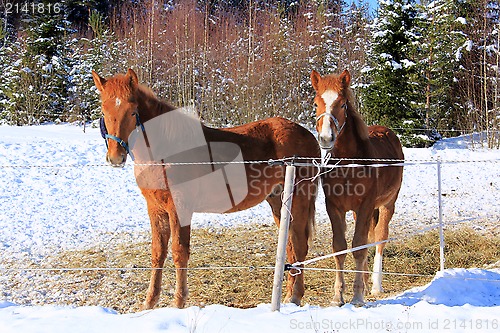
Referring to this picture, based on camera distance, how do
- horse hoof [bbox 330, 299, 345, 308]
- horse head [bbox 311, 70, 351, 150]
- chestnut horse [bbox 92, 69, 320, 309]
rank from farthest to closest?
horse hoof [bbox 330, 299, 345, 308], horse head [bbox 311, 70, 351, 150], chestnut horse [bbox 92, 69, 320, 309]

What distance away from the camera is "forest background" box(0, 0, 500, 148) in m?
Result: 16.3

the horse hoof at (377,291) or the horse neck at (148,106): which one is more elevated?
the horse neck at (148,106)

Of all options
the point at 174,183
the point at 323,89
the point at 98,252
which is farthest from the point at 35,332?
the point at 98,252

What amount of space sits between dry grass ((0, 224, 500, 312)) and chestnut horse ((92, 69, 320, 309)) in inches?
13.2

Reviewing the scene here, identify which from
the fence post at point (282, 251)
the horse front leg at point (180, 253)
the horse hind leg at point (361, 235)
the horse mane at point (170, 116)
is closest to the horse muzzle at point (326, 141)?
the horse hind leg at point (361, 235)

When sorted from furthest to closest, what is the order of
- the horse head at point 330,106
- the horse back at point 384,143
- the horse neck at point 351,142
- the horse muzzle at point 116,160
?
1. the horse back at point 384,143
2. the horse neck at point 351,142
3. the horse head at point 330,106
4. the horse muzzle at point 116,160

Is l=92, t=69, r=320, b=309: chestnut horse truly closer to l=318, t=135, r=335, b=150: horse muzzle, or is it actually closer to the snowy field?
the snowy field

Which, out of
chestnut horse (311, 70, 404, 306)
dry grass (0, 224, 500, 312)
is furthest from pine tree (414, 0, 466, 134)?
chestnut horse (311, 70, 404, 306)

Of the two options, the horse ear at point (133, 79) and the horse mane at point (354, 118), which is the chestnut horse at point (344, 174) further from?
the horse ear at point (133, 79)

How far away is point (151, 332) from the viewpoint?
6.93 ft

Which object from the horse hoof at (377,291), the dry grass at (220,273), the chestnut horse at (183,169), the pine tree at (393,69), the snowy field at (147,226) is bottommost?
the horse hoof at (377,291)

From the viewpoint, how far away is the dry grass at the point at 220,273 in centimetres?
402

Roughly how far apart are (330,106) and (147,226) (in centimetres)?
459

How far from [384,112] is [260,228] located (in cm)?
1108
